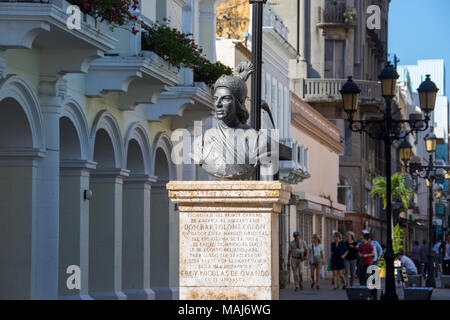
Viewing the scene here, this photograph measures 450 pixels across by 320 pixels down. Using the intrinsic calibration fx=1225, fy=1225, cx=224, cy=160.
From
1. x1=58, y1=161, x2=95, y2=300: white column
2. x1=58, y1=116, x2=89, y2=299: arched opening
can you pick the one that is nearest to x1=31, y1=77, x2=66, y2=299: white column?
x1=58, y1=116, x2=89, y2=299: arched opening

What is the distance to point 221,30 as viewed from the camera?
39.8 meters

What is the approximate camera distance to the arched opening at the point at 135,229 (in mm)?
23516

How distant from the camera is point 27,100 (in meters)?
16.9

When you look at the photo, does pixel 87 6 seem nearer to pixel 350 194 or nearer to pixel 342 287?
pixel 342 287

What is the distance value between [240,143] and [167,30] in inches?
373

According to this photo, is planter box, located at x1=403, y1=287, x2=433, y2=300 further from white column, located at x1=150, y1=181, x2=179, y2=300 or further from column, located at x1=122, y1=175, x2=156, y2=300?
white column, located at x1=150, y1=181, x2=179, y2=300

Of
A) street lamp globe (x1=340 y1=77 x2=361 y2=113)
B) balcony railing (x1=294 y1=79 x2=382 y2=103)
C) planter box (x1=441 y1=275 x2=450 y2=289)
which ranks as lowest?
planter box (x1=441 y1=275 x2=450 y2=289)

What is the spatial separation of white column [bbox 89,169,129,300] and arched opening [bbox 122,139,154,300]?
6.69 ft

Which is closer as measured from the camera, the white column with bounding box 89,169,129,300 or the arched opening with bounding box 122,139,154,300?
the white column with bounding box 89,169,129,300

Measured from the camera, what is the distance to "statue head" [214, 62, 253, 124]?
1240cm

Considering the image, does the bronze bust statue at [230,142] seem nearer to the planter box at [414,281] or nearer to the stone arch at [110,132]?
the stone arch at [110,132]

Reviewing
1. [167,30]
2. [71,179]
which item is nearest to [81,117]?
[71,179]

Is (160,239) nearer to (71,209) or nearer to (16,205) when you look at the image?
(71,209)

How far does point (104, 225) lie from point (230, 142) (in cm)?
956
